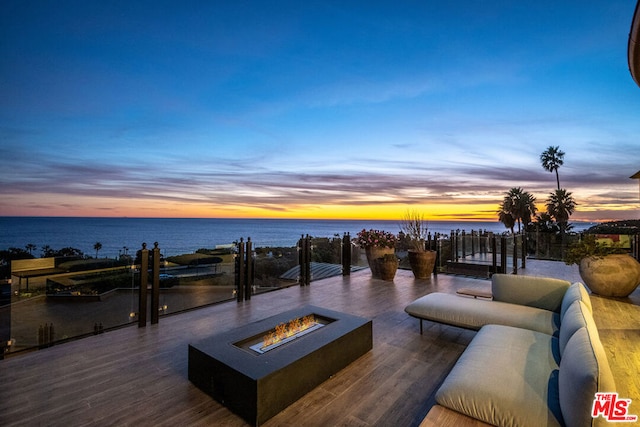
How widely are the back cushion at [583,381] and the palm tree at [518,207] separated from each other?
2084 cm

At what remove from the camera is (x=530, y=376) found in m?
1.70

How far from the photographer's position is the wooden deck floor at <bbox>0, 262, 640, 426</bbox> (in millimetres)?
1959

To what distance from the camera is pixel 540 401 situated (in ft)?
4.81

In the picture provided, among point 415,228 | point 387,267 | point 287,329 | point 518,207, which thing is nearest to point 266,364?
point 287,329

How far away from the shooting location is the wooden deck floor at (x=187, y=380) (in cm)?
196

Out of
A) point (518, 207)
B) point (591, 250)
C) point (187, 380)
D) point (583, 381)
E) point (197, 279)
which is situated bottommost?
point (187, 380)

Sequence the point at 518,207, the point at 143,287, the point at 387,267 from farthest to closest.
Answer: the point at 518,207
the point at 387,267
the point at 143,287

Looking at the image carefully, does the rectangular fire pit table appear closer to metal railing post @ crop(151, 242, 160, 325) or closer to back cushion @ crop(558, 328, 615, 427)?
back cushion @ crop(558, 328, 615, 427)

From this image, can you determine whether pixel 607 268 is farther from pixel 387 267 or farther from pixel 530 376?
pixel 530 376

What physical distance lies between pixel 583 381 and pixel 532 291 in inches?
99.5

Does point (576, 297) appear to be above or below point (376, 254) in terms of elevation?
above

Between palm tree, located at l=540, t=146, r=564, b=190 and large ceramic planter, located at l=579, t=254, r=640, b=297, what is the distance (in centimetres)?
1790

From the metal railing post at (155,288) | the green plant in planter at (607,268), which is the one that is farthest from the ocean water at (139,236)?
the green plant in planter at (607,268)

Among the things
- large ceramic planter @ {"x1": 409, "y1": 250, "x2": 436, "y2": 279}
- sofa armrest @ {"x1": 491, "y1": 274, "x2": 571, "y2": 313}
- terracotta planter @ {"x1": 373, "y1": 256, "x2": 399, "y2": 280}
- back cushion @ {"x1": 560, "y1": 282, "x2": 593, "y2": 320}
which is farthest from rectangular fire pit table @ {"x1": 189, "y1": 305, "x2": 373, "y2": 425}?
large ceramic planter @ {"x1": 409, "y1": 250, "x2": 436, "y2": 279}
